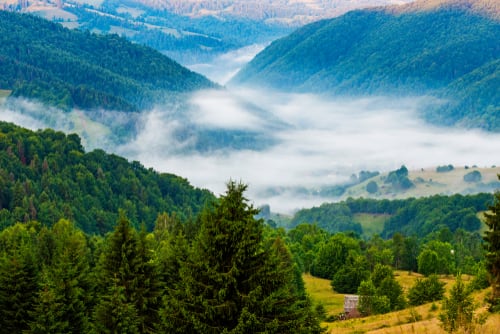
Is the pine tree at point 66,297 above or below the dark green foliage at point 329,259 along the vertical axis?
below

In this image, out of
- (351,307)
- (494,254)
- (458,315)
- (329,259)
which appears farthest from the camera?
(329,259)

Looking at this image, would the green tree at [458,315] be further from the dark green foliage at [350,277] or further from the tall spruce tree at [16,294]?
the dark green foliage at [350,277]

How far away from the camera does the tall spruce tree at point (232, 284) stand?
27.2 m

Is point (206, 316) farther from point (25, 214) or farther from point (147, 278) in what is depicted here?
point (25, 214)

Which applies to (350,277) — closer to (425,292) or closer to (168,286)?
(425,292)

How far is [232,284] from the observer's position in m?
27.7

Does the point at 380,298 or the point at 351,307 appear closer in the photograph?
the point at 380,298

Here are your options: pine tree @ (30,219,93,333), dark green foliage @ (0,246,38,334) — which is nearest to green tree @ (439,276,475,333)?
pine tree @ (30,219,93,333)

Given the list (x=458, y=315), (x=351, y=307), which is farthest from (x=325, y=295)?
(x=458, y=315)

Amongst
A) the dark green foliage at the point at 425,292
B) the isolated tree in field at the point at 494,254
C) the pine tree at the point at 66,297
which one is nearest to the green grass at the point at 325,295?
the dark green foliage at the point at 425,292

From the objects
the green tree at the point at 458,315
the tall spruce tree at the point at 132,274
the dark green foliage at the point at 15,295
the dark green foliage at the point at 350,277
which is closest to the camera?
the green tree at the point at 458,315

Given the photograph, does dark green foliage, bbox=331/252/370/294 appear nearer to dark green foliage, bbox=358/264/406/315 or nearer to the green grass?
the green grass

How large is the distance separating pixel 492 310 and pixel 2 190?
579 ft

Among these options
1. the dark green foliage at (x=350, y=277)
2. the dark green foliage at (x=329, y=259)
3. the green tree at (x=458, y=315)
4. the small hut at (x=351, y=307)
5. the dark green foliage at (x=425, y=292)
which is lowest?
the small hut at (x=351, y=307)
